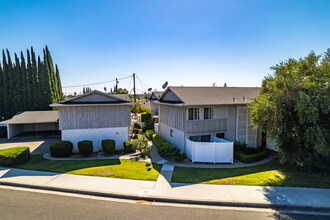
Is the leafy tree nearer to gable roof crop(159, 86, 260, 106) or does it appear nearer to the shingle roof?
gable roof crop(159, 86, 260, 106)

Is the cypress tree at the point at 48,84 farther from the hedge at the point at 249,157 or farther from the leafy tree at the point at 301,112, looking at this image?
the leafy tree at the point at 301,112

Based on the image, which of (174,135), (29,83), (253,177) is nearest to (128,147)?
(174,135)

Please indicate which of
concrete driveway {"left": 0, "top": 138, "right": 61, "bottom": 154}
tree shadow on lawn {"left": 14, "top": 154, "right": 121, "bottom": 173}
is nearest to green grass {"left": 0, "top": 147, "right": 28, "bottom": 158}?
tree shadow on lawn {"left": 14, "top": 154, "right": 121, "bottom": 173}

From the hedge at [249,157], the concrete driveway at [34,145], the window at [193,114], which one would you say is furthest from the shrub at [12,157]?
the hedge at [249,157]

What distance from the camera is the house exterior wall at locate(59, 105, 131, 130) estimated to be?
15.7 m

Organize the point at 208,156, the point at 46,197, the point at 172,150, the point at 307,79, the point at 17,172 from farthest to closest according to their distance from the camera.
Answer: the point at 172,150, the point at 208,156, the point at 17,172, the point at 307,79, the point at 46,197

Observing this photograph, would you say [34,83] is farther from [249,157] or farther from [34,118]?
[249,157]

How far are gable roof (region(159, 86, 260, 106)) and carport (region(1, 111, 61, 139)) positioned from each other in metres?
15.2

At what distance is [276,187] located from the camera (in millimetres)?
9172

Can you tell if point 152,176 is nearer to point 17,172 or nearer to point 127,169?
point 127,169

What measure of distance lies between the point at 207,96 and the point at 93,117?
10.5 meters

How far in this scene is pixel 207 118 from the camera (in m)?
15.7

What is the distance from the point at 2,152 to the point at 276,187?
55.6 ft

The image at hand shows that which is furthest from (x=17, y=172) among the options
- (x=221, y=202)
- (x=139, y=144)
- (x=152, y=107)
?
(x=152, y=107)
